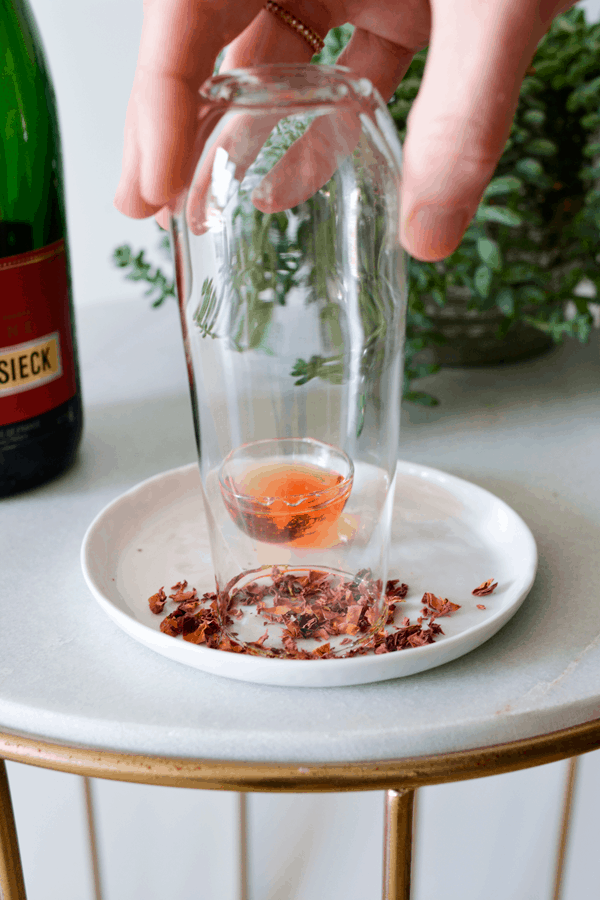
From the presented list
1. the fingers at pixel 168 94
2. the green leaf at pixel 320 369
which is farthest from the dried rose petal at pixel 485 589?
the fingers at pixel 168 94

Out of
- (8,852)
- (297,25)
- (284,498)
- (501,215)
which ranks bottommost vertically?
(8,852)

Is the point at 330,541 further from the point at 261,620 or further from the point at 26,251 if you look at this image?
the point at 26,251

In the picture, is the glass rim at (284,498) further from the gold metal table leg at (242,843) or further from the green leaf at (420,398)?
the gold metal table leg at (242,843)

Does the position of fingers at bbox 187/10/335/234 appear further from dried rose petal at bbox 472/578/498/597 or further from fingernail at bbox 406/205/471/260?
dried rose petal at bbox 472/578/498/597

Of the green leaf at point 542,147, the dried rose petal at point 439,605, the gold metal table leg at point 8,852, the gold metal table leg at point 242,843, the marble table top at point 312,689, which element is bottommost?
the gold metal table leg at point 242,843

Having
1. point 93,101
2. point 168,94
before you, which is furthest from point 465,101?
point 93,101

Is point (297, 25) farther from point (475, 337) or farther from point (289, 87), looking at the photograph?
point (475, 337)
